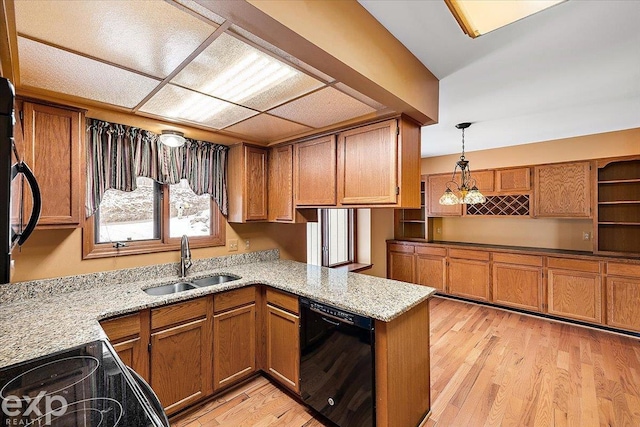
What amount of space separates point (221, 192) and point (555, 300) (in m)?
4.44

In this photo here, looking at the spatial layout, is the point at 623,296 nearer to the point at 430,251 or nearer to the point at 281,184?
the point at 430,251

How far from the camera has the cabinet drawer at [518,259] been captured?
3.95m

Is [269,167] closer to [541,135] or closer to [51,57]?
[51,57]

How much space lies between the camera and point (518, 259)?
13.5 feet

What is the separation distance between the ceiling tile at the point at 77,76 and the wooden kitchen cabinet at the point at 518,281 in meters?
4.70

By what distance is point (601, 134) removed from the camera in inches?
145

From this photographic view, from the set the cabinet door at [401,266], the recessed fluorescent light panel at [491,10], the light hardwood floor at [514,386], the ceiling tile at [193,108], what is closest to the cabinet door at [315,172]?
the ceiling tile at [193,108]

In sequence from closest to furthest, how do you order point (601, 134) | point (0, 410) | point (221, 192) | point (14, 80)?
point (0, 410)
point (14, 80)
point (221, 192)
point (601, 134)

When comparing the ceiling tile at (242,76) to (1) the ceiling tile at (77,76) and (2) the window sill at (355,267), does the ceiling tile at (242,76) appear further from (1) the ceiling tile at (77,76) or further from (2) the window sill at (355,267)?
(2) the window sill at (355,267)

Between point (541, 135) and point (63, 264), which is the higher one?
point (541, 135)

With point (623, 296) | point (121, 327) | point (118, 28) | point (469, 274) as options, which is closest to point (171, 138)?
point (118, 28)

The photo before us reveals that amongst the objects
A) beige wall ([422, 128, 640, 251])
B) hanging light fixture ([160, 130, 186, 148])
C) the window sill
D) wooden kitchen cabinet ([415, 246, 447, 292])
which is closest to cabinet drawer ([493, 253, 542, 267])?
beige wall ([422, 128, 640, 251])

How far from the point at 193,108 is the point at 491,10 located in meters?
1.84

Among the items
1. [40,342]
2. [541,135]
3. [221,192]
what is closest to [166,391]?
[40,342]
